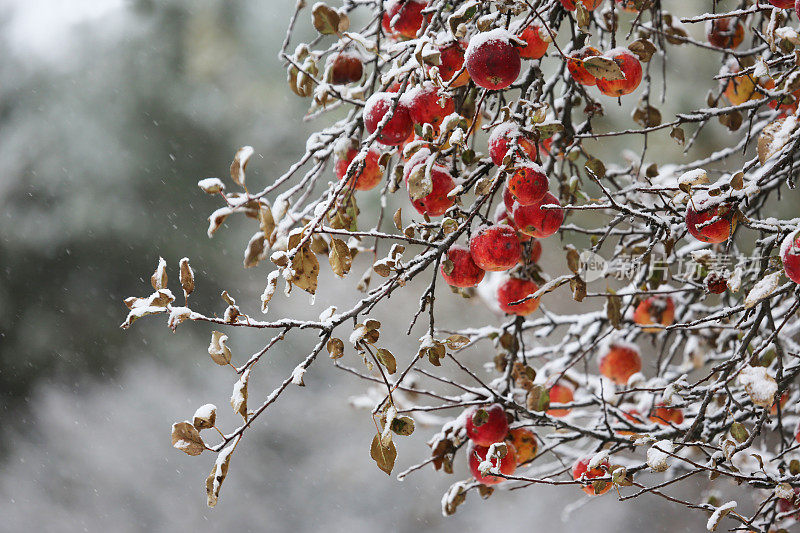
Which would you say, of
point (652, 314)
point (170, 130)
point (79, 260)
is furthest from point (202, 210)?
point (652, 314)

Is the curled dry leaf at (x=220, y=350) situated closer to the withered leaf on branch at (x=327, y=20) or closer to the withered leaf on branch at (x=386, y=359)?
the withered leaf on branch at (x=386, y=359)

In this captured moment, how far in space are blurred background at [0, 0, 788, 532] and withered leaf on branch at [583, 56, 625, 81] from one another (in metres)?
3.93

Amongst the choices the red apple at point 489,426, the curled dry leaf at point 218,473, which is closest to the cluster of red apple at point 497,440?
the red apple at point 489,426

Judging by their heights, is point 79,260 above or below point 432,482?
above

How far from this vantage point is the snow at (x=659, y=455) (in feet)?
2.64

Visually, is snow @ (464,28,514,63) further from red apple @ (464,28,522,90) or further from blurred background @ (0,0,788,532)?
blurred background @ (0,0,788,532)

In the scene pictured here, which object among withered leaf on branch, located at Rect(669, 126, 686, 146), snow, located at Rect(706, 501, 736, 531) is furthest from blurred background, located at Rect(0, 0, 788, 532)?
snow, located at Rect(706, 501, 736, 531)

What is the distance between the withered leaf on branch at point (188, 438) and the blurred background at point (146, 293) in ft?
12.6

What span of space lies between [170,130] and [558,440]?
4042 mm

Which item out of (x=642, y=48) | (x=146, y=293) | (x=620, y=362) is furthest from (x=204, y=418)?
(x=146, y=293)

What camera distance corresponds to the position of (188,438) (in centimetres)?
84

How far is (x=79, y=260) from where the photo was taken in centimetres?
468

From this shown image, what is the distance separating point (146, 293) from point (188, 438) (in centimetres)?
401

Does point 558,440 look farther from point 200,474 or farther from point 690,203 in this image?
point 200,474
